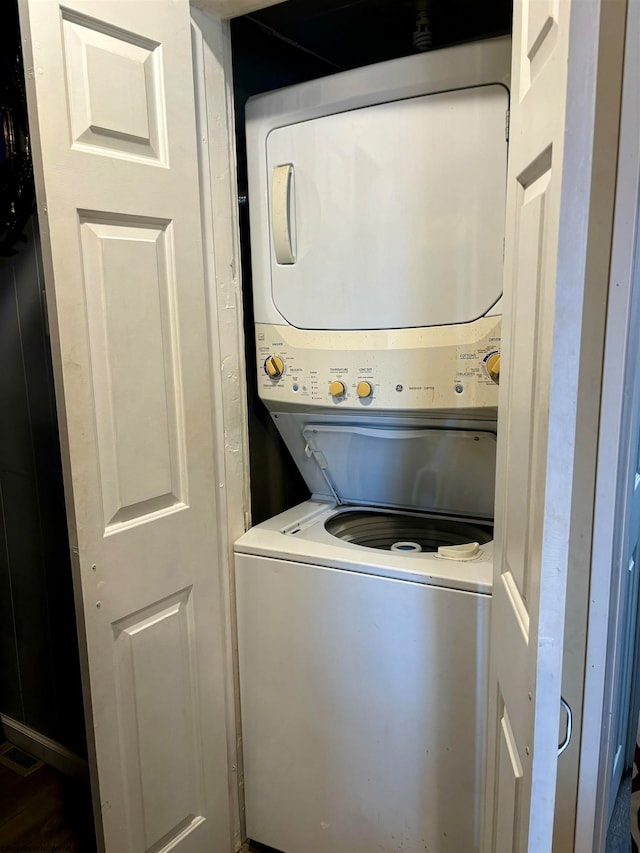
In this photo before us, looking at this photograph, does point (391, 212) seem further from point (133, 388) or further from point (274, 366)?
point (133, 388)

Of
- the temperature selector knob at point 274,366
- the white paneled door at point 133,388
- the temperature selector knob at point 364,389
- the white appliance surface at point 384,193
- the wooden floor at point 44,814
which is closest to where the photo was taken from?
the white paneled door at point 133,388

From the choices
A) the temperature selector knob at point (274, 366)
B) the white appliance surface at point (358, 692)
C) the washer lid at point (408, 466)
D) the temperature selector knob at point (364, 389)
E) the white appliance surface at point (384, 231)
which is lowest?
the white appliance surface at point (358, 692)

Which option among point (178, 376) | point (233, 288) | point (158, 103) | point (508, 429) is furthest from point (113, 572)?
point (158, 103)

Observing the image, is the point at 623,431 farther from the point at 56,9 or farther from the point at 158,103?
the point at 56,9

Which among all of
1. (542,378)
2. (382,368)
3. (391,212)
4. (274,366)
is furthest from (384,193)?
(542,378)

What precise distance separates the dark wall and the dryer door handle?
28.5 inches

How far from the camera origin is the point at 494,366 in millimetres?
1309

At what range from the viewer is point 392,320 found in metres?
1.42

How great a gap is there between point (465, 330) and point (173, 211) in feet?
2.23

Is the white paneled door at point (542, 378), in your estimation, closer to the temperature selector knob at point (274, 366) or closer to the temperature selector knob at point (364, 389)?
the temperature selector knob at point (364, 389)

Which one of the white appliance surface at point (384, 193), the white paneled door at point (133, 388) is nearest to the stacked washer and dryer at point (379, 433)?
the white appliance surface at point (384, 193)

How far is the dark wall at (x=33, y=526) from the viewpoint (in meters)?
1.80

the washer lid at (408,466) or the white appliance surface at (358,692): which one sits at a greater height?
the washer lid at (408,466)

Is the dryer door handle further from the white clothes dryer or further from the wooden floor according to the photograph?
the wooden floor
